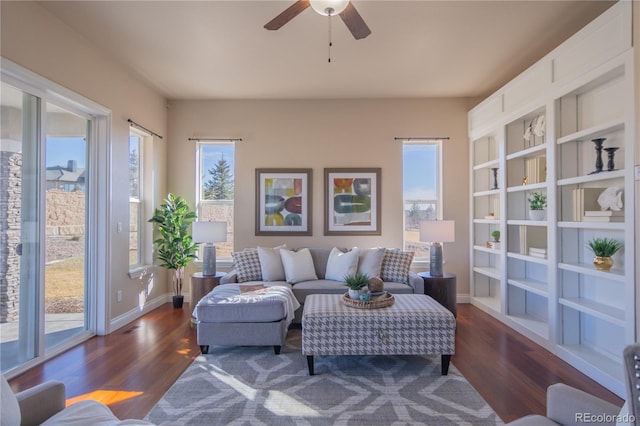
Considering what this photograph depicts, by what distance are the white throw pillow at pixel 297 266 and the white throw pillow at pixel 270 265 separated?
6cm

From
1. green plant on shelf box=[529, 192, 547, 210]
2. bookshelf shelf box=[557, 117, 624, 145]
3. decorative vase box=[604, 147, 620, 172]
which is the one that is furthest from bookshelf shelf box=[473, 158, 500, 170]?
decorative vase box=[604, 147, 620, 172]

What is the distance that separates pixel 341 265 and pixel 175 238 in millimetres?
2290

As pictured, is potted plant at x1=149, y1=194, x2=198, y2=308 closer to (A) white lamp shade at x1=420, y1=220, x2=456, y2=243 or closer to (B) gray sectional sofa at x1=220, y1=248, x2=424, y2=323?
(B) gray sectional sofa at x1=220, y1=248, x2=424, y2=323

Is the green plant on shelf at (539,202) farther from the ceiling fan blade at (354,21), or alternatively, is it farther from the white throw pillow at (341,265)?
the ceiling fan blade at (354,21)

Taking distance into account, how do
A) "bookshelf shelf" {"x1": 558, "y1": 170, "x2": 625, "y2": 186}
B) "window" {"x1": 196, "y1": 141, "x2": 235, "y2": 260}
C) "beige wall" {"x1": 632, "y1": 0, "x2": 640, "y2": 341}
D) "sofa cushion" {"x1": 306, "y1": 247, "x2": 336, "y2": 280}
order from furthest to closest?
"window" {"x1": 196, "y1": 141, "x2": 235, "y2": 260}, "sofa cushion" {"x1": 306, "y1": 247, "x2": 336, "y2": 280}, "bookshelf shelf" {"x1": 558, "y1": 170, "x2": 625, "y2": 186}, "beige wall" {"x1": 632, "y1": 0, "x2": 640, "y2": 341}

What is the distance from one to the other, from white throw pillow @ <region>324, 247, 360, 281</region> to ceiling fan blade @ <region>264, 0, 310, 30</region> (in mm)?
2680

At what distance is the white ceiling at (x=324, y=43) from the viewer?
110 inches

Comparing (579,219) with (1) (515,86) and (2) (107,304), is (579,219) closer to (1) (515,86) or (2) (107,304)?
(1) (515,86)

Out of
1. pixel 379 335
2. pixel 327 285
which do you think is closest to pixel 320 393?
pixel 379 335

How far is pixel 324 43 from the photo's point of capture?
10.9 feet

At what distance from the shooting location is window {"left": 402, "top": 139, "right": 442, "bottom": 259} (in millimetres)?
4934

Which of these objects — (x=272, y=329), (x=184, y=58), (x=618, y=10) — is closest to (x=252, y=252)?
(x=272, y=329)

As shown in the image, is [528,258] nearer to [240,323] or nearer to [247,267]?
[240,323]

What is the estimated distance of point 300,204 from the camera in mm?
4891
